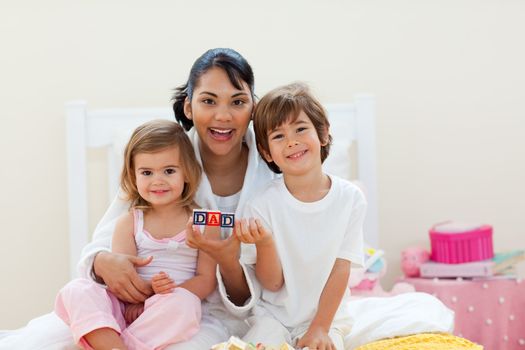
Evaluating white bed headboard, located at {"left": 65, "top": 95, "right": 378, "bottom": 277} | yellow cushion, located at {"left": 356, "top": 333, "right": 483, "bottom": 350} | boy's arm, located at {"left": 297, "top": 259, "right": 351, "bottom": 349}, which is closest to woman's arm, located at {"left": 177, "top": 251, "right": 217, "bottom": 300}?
boy's arm, located at {"left": 297, "top": 259, "right": 351, "bottom": 349}

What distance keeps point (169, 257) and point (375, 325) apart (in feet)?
1.58

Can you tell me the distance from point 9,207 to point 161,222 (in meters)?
1.20

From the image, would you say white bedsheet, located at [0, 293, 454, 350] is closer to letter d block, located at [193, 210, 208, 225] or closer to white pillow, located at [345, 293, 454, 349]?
white pillow, located at [345, 293, 454, 349]

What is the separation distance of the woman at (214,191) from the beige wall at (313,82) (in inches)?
35.2

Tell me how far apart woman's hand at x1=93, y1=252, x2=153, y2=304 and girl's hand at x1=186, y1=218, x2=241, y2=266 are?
0.42 feet

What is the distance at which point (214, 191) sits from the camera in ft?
6.04

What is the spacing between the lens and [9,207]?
2723 millimetres

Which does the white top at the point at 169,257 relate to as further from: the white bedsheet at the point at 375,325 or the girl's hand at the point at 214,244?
the white bedsheet at the point at 375,325

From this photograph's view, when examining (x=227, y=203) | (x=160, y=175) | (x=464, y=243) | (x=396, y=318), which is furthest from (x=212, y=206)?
(x=464, y=243)

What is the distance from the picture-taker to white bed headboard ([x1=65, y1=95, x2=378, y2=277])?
2.50 m

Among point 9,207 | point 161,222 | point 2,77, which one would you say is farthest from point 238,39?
point 161,222

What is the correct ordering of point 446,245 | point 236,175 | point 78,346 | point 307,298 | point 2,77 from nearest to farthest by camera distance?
point 78,346, point 307,298, point 236,175, point 446,245, point 2,77

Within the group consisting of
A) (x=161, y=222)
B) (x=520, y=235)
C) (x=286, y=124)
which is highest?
(x=286, y=124)

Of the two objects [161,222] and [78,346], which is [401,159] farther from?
[78,346]
